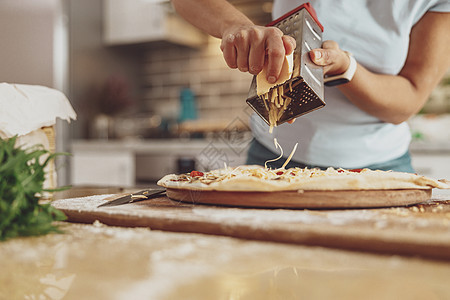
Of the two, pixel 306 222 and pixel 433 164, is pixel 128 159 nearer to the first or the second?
pixel 433 164

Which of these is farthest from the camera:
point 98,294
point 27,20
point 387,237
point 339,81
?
point 27,20

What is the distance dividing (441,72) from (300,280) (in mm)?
957

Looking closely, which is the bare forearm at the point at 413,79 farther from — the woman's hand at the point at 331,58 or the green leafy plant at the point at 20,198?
the green leafy plant at the point at 20,198

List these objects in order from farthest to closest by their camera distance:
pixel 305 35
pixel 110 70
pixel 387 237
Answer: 1. pixel 110 70
2. pixel 305 35
3. pixel 387 237

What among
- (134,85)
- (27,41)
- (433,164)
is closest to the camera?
(433,164)

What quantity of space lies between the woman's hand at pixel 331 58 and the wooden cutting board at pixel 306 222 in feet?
0.96

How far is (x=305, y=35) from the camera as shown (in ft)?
2.75

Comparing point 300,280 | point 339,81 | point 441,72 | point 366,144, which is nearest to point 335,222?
point 300,280

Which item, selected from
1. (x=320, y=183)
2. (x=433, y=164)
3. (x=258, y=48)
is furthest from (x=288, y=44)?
(x=433, y=164)

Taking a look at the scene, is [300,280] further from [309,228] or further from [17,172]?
[17,172]

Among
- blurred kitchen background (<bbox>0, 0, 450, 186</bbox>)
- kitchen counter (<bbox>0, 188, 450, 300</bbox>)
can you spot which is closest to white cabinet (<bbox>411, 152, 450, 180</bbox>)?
blurred kitchen background (<bbox>0, 0, 450, 186</bbox>)

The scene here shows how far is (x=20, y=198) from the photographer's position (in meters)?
0.57

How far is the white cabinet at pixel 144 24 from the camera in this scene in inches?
130

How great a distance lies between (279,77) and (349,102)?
421 millimetres
